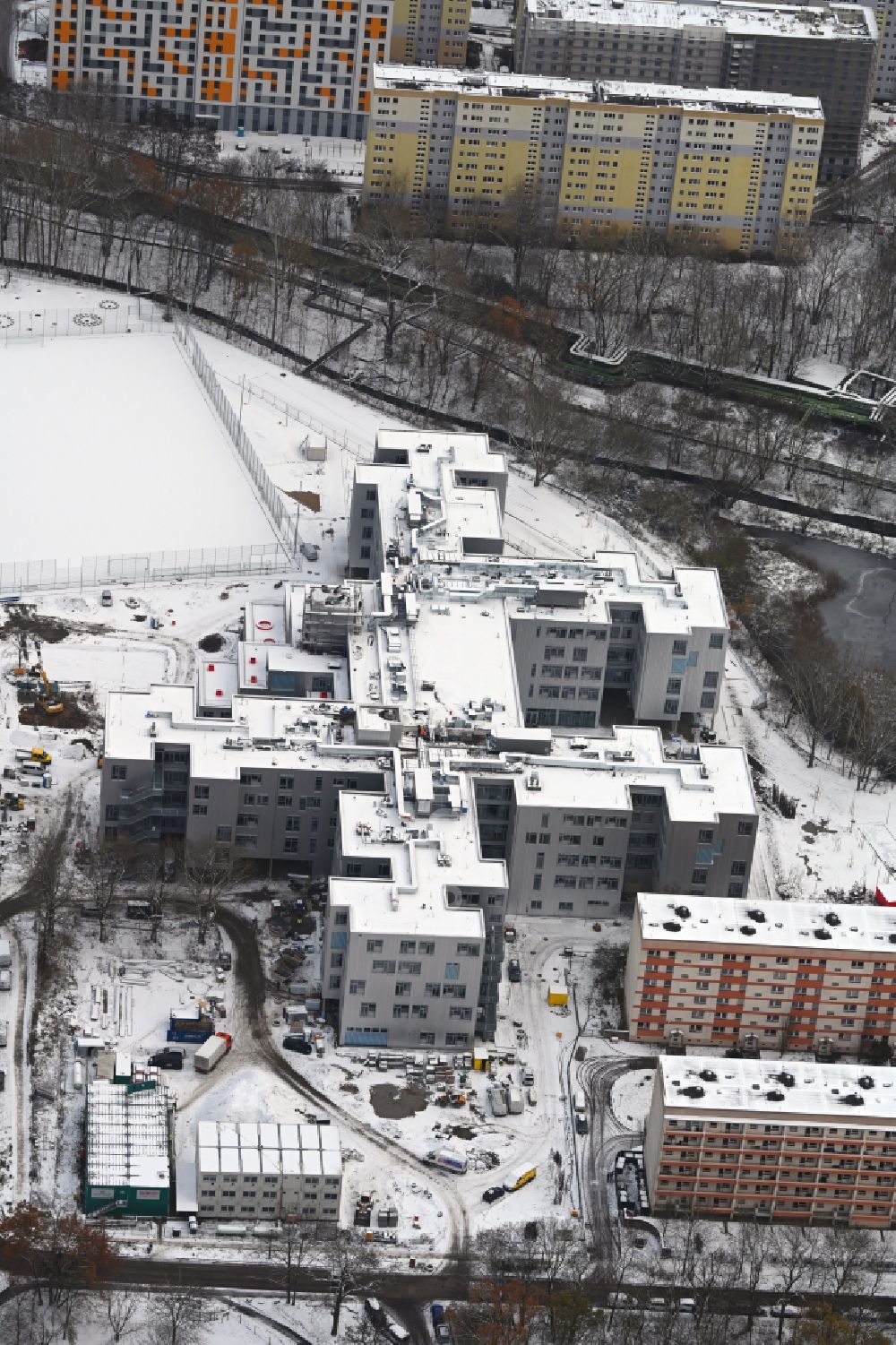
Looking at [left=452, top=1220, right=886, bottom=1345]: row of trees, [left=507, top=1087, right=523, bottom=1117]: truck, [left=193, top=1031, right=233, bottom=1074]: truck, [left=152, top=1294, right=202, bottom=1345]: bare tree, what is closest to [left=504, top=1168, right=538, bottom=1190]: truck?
[left=452, top=1220, right=886, bottom=1345]: row of trees

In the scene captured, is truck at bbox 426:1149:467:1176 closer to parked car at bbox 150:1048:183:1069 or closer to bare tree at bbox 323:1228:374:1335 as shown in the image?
bare tree at bbox 323:1228:374:1335


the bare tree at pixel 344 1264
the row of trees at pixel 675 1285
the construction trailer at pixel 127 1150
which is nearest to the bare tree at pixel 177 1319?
the construction trailer at pixel 127 1150

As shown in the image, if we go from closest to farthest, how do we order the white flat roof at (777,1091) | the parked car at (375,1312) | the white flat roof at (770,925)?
the parked car at (375,1312), the white flat roof at (777,1091), the white flat roof at (770,925)

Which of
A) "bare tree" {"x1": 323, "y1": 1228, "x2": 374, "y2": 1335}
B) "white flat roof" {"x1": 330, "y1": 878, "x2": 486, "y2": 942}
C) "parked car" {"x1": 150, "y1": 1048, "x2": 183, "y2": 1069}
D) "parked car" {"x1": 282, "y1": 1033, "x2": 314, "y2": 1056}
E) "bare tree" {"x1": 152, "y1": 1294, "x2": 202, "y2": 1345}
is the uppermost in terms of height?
"white flat roof" {"x1": 330, "y1": 878, "x2": 486, "y2": 942}

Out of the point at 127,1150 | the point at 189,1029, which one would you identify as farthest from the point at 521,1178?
the point at 127,1150

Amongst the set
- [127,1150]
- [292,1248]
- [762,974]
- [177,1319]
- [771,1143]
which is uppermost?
[762,974]

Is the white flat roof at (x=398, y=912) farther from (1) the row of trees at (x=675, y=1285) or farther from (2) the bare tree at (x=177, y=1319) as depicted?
(2) the bare tree at (x=177, y=1319)

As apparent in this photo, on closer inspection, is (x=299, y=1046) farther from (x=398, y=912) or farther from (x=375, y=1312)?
(x=375, y=1312)
